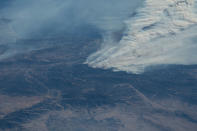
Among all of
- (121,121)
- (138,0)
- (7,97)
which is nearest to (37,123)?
(7,97)

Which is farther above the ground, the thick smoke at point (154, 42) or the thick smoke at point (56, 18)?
the thick smoke at point (56, 18)

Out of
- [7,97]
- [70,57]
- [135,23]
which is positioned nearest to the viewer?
[7,97]

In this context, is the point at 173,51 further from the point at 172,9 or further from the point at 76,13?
the point at 76,13

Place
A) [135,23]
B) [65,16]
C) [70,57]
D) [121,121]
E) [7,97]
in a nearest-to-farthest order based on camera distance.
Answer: [121,121], [7,97], [70,57], [135,23], [65,16]

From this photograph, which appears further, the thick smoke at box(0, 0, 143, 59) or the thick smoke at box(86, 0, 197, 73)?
the thick smoke at box(0, 0, 143, 59)

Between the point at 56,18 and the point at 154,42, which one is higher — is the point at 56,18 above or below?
above

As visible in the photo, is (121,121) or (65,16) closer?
(121,121)

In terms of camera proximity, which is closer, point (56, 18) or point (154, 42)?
point (154, 42)

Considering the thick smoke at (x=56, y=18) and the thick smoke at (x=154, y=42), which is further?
the thick smoke at (x=56, y=18)
